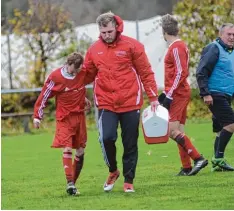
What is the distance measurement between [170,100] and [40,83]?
1233 cm

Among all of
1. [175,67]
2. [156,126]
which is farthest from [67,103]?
[175,67]

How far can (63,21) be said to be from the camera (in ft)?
80.2

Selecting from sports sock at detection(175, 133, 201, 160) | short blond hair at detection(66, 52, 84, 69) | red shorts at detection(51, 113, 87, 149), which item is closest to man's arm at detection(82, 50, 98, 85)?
short blond hair at detection(66, 52, 84, 69)

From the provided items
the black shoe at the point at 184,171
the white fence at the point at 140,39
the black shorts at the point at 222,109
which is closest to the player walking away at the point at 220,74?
the black shorts at the point at 222,109

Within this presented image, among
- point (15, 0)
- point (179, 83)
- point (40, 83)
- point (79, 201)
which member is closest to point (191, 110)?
point (40, 83)

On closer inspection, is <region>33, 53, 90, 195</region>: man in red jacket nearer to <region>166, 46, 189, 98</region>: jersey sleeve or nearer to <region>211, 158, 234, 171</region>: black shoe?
<region>166, 46, 189, 98</region>: jersey sleeve

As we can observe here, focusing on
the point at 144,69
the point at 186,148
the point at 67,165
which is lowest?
the point at 186,148

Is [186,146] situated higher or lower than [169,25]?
lower

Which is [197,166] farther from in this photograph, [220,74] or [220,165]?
[220,74]

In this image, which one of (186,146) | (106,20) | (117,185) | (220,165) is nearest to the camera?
(106,20)

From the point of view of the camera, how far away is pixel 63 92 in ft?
34.4

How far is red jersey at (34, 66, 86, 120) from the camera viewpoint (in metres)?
10.5

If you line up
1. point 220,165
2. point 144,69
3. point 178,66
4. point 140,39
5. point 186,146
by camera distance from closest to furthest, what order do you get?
point 144,69, point 178,66, point 186,146, point 220,165, point 140,39

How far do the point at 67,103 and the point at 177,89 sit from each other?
1688 millimetres
